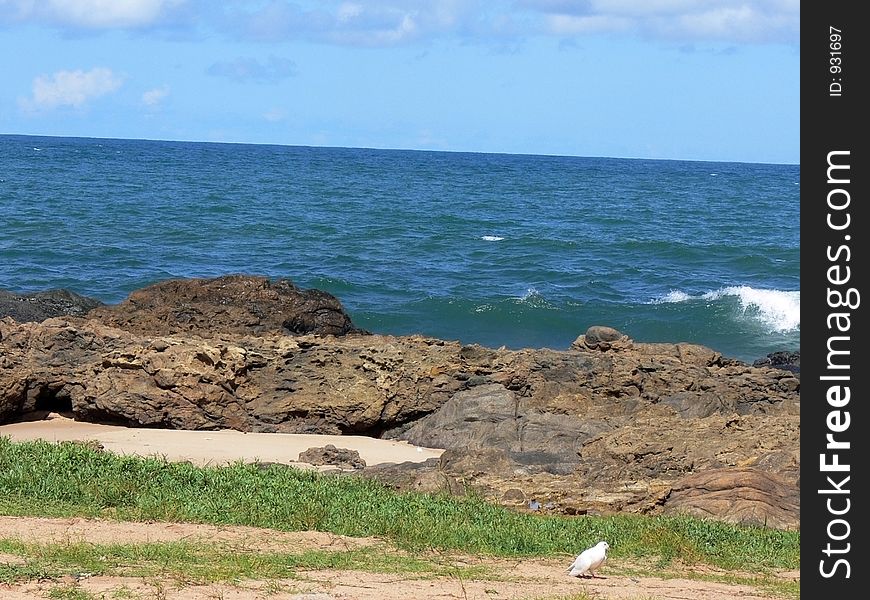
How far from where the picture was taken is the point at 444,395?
1427 centimetres

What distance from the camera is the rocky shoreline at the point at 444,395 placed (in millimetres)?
11844

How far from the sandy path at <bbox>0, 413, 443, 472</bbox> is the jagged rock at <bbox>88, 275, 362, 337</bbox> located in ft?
8.15

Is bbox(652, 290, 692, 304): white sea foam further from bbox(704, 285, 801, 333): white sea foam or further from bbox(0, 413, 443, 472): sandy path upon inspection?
bbox(0, 413, 443, 472): sandy path

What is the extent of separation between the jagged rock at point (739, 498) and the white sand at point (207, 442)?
3.24 meters

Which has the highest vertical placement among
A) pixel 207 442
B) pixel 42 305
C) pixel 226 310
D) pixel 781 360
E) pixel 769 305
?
pixel 226 310

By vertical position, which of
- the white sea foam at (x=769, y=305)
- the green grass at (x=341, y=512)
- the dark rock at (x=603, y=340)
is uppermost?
the dark rock at (x=603, y=340)

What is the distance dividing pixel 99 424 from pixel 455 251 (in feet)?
78.1

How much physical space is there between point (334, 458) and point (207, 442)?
1724 millimetres

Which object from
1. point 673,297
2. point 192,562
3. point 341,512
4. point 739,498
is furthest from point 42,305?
point 673,297

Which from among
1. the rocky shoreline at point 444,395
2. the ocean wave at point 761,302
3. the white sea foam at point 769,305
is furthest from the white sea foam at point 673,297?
the rocky shoreline at point 444,395

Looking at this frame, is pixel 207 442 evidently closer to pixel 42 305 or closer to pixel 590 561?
pixel 590 561

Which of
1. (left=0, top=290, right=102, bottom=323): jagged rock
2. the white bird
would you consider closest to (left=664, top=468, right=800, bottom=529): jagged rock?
the white bird

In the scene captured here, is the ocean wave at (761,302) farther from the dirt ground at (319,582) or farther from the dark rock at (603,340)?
the dirt ground at (319,582)

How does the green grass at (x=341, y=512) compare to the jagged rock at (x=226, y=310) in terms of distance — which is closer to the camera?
the green grass at (x=341, y=512)
